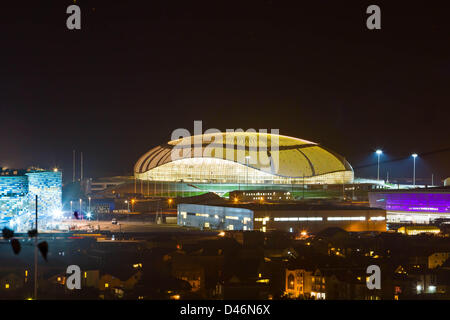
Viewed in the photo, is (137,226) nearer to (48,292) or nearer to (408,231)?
(408,231)

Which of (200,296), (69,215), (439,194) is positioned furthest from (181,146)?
(200,296)

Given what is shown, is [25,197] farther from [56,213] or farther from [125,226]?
[125,226]

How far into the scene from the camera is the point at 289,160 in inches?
1897

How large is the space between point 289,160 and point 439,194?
49.9 ft

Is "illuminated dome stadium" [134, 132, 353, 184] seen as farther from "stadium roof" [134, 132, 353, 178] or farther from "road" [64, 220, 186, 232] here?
"road" [64, 220, 186, 232]

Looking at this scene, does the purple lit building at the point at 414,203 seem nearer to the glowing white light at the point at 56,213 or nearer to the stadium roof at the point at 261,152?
the stadium roof at the point at 261,152

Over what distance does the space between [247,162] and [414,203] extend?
48.4 ft

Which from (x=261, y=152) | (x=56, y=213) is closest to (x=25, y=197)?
(x=56, y=213)

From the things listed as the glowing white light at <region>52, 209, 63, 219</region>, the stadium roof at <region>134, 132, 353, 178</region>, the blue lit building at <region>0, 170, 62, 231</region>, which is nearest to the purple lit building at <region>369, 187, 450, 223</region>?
A: the stadium roof at <region>134, 132, 353, 178</region>

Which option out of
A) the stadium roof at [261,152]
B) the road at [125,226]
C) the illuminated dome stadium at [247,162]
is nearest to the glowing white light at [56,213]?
the road at [125,226]

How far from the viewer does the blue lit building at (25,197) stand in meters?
24.2

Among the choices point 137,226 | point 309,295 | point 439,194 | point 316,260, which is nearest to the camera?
point 309,295

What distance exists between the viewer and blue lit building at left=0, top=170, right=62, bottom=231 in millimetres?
24156
